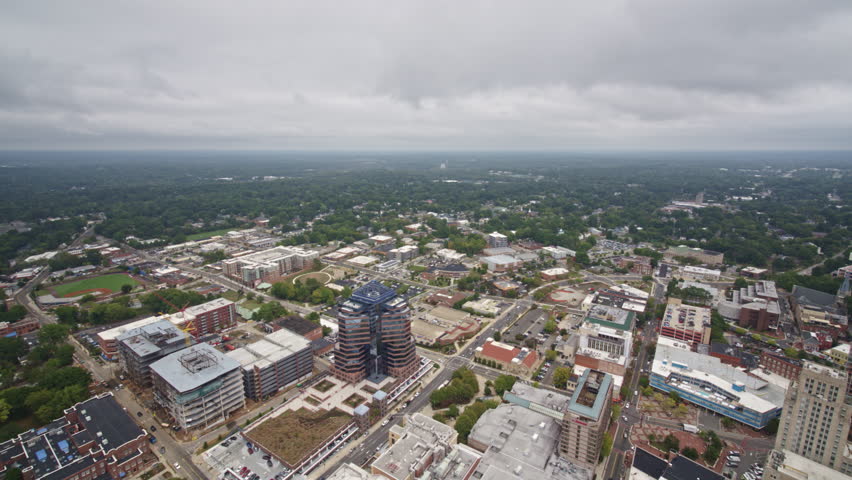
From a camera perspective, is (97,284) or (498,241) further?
(498,241)

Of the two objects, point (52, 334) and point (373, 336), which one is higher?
point (373, 336)

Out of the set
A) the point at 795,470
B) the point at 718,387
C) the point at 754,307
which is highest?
the point at 754,307

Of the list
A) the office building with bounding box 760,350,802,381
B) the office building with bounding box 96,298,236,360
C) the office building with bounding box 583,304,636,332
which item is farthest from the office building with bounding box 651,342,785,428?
the office building with bounding box 96,298,236,360

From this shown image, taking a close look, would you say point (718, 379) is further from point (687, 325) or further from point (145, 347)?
point (145, 347)

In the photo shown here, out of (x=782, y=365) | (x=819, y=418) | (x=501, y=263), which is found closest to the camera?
(x=819, y=418)

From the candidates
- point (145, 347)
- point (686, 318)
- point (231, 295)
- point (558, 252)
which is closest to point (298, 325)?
point (145, 347)

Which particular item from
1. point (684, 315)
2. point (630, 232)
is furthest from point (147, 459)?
point (630, 232)

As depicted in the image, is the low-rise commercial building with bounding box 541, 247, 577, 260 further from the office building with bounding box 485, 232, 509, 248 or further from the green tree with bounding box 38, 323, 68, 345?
the green tree with bounding box 38, 323, 68, 345
